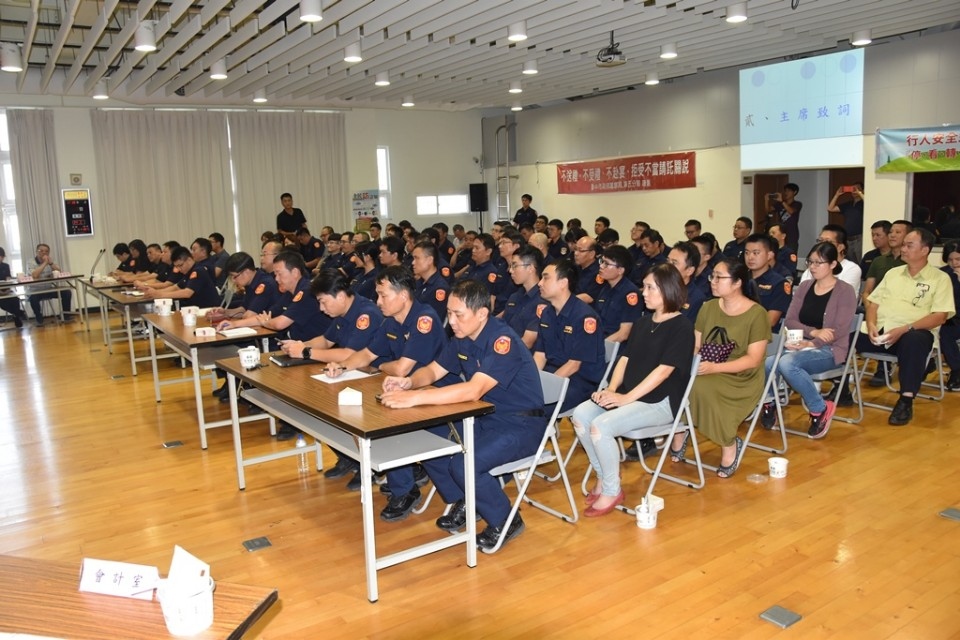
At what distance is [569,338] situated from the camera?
4062mm

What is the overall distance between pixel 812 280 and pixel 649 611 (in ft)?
9.80

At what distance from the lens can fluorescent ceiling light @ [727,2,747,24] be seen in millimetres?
6516

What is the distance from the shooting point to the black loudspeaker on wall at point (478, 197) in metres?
14.6

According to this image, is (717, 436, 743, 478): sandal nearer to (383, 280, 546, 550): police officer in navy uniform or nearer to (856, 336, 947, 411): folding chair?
(383, 280, 546, 550): police officer in navy uniform

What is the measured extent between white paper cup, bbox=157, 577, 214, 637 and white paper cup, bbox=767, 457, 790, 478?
3282 millimetres

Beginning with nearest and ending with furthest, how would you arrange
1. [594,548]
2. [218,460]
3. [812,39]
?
[594,548]
[218,460]
[812,39]

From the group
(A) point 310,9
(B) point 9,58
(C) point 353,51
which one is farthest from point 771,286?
(B) point 9,58

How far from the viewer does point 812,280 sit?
4996mm

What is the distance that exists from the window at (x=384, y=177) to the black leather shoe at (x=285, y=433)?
950 centimetres

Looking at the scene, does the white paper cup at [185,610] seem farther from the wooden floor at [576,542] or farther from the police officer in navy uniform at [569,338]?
the police officer in navy uniform at [569,338]

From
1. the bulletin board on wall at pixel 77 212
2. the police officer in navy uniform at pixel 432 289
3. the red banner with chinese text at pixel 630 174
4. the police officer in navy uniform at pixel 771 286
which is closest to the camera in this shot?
the police officer in navy uniform at pixel 771 286

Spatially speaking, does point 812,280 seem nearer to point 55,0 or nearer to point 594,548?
point 594,548

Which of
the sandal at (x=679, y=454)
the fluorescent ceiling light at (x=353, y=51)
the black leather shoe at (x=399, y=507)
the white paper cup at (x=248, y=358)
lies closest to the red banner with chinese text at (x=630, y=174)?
the fluorescent ceiling light at (x=353, y=51)

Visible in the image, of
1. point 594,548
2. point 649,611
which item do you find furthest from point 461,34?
point 649,611
